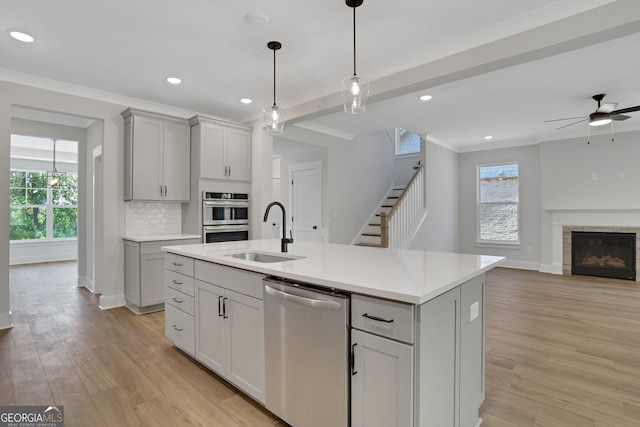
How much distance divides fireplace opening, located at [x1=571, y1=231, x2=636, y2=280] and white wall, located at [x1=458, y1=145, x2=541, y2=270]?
2.19 feet

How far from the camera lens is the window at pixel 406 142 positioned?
8.25 metres

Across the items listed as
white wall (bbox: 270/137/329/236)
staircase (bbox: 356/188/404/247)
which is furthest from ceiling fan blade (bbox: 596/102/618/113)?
white wall (bbox: 270/137/329/236)

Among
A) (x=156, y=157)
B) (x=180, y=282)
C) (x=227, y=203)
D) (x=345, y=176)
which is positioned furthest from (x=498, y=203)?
(x=180, y=282)

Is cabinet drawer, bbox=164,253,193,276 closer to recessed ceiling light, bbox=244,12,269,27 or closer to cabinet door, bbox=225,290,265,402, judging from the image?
cabinet door, bbox=225,290,265,402

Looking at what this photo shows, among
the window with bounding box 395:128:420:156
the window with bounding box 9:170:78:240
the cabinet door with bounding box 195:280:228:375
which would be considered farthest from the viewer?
the window with bounding box 395:128:420:156

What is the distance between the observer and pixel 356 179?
21.6 feet

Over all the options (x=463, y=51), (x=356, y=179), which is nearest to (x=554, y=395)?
(x=463, y=51)

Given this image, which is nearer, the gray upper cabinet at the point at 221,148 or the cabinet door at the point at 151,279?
the cabinet door at the point at 151,279

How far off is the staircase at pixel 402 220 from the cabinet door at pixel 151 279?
3.29m

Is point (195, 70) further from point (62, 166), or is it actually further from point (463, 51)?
point (62, 166)

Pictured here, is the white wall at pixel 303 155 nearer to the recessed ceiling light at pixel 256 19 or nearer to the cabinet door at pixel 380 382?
the recessed ceiling light at pixel 256 19

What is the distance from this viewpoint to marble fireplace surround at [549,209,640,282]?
5.93 metres

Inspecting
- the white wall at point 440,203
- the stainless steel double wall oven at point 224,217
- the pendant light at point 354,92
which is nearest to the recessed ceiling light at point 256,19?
the pendant light at point 354,92

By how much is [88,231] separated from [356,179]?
4711mm
